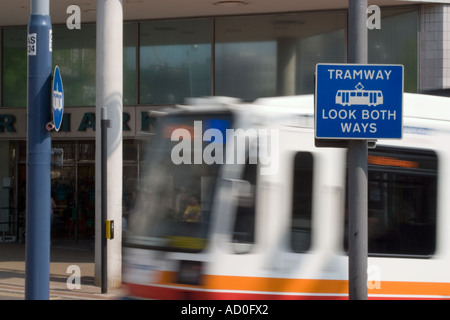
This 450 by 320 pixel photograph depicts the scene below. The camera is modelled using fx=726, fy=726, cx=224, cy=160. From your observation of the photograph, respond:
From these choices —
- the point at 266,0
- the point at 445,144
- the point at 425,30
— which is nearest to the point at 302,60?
the point at 266,0

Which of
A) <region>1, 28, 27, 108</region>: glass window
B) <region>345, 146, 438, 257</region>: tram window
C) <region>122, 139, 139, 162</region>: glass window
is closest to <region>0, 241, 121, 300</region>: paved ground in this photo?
<region>122, 139, 139, 162</region>: glass window

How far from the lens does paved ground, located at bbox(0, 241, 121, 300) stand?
1225 centimetres

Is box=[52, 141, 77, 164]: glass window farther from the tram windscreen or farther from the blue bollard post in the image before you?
the blue bollard post

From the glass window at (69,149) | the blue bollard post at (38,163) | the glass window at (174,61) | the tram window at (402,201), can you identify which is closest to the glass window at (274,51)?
the glass window at (174,61)

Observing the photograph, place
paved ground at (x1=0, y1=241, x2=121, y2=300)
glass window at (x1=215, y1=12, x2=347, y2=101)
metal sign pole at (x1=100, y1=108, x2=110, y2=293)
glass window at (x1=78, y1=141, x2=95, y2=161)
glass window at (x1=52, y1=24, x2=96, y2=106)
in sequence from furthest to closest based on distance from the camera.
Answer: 1. glass window at (x1=78, y1=141, x2=95, y2=161)
2. glass window at (x1=52, y1=24, x2=96, y2=106)
3. glass window at (x1=215, y1=12, x2=347, y2=101)
4. metal sign pole at (x1=100, y1=108, x2=110, y2=293)
5. paved ground at (x1=0, y1=241, x2=121, y2=300)

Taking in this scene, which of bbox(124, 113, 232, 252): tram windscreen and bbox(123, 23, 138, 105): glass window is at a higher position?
bbox(123, 23, 138, 105): glass window

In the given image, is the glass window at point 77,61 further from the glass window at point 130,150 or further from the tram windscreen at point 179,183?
the tram windscreen at point 179,183

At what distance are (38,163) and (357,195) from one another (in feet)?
10.6

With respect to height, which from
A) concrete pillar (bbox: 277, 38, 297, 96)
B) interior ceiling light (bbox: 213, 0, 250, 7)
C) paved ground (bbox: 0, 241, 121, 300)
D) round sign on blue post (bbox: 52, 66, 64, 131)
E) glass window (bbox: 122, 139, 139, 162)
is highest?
interior ceiling light (bbox: 213, 0, 250, 7)

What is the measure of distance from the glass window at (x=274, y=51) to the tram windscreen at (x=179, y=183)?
10021 millimetres

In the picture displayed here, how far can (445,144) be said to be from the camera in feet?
26.7

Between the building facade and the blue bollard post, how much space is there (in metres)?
9.04

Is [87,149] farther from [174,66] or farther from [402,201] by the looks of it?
[402,201]

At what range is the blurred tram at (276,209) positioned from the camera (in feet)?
23.9
